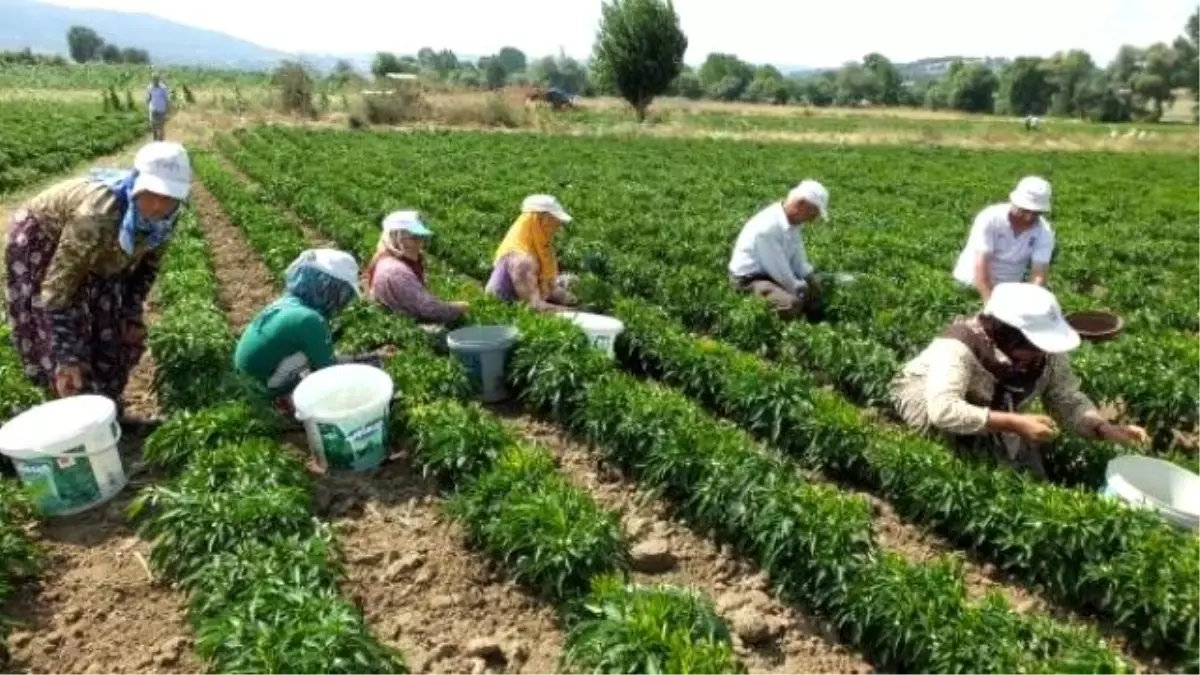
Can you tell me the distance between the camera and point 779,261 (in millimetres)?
9383

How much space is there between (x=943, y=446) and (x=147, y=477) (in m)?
5.35

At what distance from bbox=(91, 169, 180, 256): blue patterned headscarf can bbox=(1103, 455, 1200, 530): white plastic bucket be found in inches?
238

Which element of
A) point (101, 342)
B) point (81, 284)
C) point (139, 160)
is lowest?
point (101, 342)

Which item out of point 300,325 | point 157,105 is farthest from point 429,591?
point 157,105

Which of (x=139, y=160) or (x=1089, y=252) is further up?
(x=139, y=160)

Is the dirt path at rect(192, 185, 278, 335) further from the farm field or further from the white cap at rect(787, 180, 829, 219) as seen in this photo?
the white cap at rect(787, 180, 829, 219)

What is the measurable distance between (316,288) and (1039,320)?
4.65 meters

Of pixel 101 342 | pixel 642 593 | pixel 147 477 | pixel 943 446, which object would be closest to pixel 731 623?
pixel 642 593

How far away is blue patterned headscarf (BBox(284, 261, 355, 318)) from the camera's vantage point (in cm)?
619

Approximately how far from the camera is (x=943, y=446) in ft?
18.6

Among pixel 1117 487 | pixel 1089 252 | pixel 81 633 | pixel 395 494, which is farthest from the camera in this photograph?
pixel 1089 252

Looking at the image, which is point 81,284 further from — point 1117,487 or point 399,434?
point 1117,487

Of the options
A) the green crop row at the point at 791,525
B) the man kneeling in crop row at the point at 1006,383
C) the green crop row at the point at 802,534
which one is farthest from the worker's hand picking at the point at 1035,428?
the green crop row at the point at 791,525

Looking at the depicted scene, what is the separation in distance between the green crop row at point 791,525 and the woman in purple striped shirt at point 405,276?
0.83m
